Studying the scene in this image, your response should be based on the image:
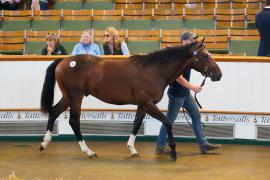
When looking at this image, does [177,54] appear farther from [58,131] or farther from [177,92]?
[58,131]

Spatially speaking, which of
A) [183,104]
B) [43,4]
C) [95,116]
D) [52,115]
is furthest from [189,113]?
[43,4]

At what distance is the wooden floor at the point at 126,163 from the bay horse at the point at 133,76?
287 mm

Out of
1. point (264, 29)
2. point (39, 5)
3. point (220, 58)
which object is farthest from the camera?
point (39, 5)

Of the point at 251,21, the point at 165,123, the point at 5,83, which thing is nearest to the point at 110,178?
the point at 165,123

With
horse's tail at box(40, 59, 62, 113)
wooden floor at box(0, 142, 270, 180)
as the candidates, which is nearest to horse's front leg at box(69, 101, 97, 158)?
wooden floor at box(0, 142, 270, 180)

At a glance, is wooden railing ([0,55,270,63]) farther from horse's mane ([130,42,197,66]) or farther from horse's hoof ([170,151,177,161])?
horse's hoof ([170,151,177,161])

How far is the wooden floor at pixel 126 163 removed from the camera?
7.05m

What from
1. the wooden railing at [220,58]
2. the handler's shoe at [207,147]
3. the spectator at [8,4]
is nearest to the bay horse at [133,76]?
the handler's shoe at [207,147]

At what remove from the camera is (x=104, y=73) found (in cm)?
820

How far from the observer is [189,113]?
852cm

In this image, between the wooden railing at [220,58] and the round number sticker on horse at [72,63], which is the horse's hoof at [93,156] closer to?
the round number sticker on horse at [72,63]

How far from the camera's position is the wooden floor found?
7051 millimetres

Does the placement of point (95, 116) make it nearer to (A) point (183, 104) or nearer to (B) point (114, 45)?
(B) point (114, 45)

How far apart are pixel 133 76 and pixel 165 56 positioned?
0.49 m
